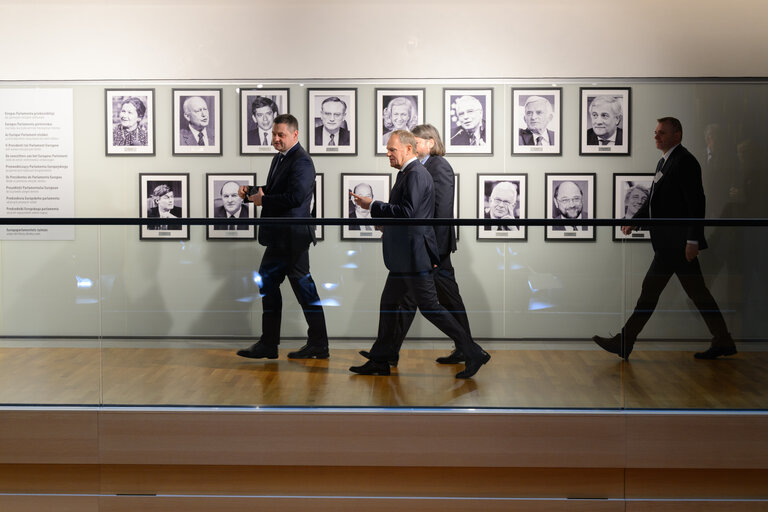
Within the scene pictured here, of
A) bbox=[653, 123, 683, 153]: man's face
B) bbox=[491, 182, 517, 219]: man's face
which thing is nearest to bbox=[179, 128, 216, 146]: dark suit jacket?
bbox=[491, 182, 517, 219]: man's face

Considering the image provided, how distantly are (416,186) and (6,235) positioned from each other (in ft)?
7.29

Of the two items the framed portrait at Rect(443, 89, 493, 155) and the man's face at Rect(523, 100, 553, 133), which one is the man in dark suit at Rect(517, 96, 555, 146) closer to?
the man's face at Rect(523, 100, 553, 133)

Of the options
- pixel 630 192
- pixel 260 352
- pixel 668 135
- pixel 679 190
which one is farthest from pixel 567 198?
pixel 260 352

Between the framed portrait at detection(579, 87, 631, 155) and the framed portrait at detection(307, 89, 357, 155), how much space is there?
1904 mm

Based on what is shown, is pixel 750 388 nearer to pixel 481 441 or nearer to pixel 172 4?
pixel 481 441

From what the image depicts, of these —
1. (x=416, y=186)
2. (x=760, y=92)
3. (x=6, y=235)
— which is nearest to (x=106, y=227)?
(x=6, y=235)

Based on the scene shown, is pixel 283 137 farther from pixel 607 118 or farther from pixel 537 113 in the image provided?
pixel 607 118

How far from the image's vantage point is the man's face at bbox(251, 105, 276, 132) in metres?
5.94

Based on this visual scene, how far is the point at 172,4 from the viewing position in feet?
19.5

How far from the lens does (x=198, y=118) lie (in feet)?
19.6

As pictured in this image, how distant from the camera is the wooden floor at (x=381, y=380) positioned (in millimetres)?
3641

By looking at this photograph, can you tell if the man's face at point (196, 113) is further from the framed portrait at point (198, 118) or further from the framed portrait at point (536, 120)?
the framed portrait at point (536, 120)

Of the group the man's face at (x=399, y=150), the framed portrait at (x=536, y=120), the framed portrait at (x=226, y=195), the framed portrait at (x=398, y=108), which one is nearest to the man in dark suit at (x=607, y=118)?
the framed portrait at (x=536, y=120)

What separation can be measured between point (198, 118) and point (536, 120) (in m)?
2.82
